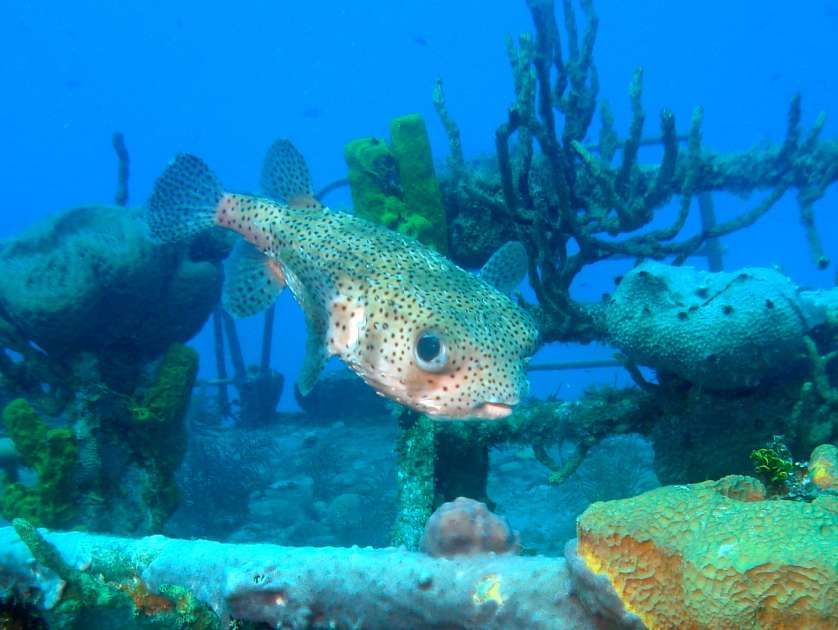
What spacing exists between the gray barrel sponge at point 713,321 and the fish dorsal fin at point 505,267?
962mm

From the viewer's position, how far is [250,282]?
5.28m

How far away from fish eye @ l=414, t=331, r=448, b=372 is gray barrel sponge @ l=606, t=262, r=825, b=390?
215 cm

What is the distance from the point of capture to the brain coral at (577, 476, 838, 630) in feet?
6.20

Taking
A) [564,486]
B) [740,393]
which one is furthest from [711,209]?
[740,393]

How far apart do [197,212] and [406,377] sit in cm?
321

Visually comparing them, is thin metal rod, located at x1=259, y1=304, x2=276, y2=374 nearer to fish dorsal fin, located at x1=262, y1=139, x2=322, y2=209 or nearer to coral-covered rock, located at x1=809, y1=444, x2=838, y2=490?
fish dorsal fin, located at x1=262, y1=139, x2=322, y2=209

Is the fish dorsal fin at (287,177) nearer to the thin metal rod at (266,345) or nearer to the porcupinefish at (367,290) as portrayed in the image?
the porcupinefish at (367,290)

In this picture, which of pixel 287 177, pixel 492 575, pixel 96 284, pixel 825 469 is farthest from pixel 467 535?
pixel 96 284

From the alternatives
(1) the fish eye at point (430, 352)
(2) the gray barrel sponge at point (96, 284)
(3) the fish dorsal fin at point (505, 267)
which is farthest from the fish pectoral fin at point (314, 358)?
(2) the gray barrel sponge at point (96, 284)

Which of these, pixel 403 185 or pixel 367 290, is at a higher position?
pixel 403 185

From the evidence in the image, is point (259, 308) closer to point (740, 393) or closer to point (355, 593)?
point (355, 593)

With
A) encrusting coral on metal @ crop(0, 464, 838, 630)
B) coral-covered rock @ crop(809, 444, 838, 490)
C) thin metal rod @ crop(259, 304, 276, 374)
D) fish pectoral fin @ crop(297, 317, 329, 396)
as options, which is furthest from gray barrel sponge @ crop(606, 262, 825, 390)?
thin metal rod @ crop(259, 304, 276, 374)

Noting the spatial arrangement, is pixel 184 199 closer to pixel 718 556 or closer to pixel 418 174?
pixel 418 174

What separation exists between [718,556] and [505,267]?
2.98 metres
